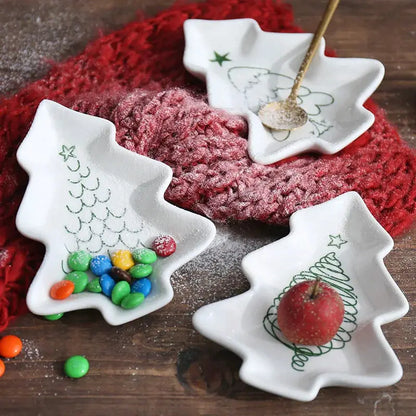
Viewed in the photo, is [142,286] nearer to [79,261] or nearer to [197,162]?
[79,261]

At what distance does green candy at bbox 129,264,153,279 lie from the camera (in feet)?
2.76

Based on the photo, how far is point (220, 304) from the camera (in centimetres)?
80

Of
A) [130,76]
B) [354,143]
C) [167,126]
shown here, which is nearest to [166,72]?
[130,76]

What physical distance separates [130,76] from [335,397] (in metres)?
0.65

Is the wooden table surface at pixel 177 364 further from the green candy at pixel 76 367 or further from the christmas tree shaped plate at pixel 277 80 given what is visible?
the christmas tree shaped plate at pixel 277 80

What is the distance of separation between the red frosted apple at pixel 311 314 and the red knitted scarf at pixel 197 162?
0.19 metres

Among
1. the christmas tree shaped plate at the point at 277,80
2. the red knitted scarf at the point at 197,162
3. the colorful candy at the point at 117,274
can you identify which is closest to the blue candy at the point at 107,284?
the colorful candy at the point at 117,274

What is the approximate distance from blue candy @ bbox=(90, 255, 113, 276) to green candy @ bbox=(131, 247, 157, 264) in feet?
0.11

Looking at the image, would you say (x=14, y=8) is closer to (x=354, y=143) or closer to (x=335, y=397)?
(x=354, y=143)

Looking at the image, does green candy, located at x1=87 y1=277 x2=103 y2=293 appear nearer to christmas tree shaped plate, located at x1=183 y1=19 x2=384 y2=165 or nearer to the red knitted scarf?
the red knitted scarf

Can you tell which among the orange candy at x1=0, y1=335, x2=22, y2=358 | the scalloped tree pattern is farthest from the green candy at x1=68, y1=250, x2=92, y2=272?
the scalloped tree pattern

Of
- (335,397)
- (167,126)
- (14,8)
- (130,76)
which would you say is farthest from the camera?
(14,8)

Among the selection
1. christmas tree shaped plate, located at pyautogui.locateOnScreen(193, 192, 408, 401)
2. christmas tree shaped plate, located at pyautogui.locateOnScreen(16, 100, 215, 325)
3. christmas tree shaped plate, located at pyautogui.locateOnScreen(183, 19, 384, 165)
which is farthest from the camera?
christmas tree shaped plate, located at pyautogui.locateOnScreen(183, 19, 384, 165)

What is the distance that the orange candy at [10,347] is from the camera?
80cm
